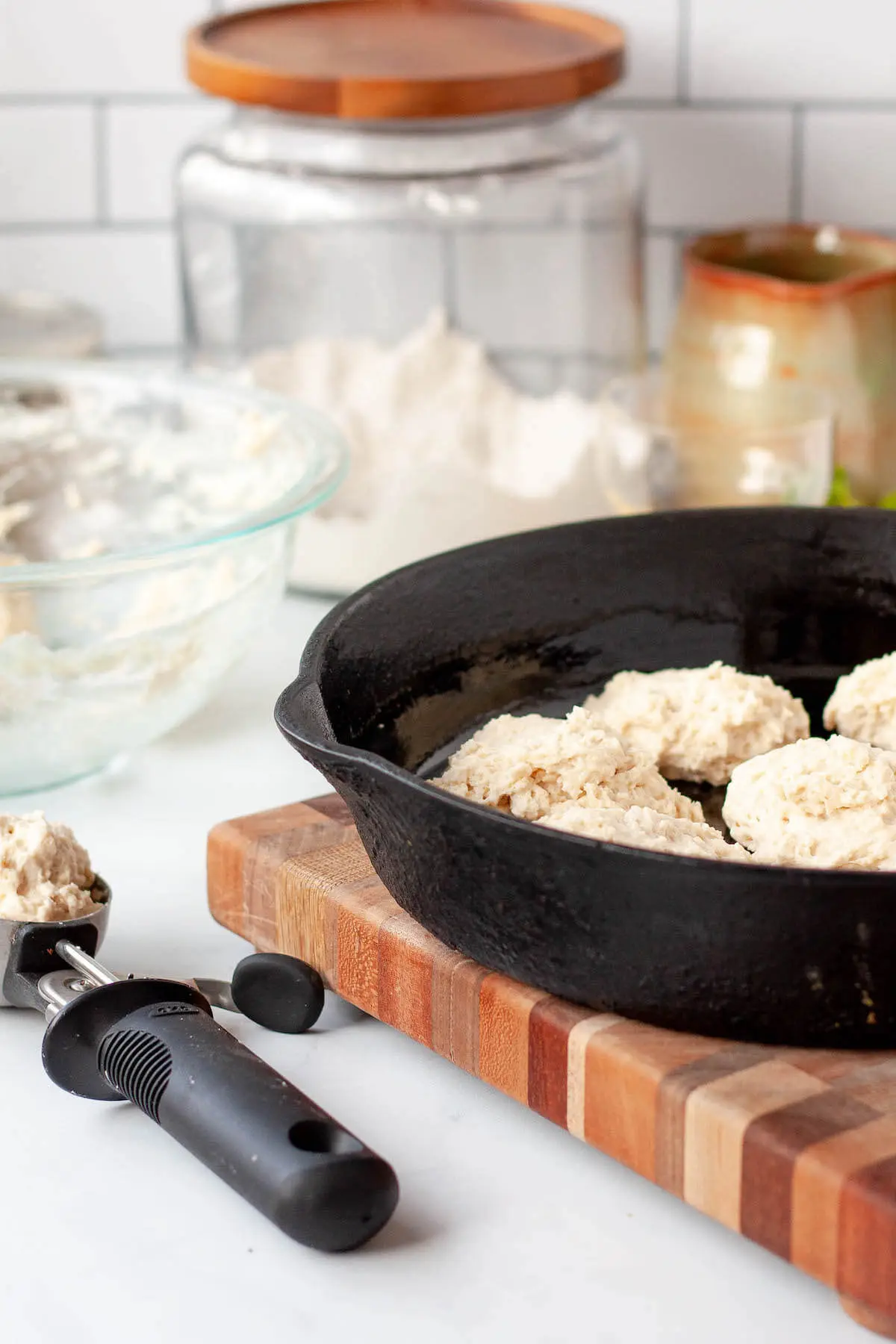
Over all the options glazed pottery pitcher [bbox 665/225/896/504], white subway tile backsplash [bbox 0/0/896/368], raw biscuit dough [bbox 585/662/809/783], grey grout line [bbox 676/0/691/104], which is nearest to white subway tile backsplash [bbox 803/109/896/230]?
white subway tile backsplash [bbox 0/0/896/368]

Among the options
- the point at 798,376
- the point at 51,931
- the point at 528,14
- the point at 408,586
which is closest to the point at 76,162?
the point at 528,14

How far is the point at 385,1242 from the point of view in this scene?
2.00 feet

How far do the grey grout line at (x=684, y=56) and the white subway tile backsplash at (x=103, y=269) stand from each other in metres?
0.50

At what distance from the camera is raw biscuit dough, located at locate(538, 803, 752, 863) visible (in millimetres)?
672

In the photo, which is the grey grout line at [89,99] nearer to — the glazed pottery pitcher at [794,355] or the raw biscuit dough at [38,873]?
the glazed pottery pitcher at [794,355]

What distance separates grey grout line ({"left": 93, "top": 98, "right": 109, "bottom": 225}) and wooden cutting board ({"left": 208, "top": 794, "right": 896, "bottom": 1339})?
1010 mm

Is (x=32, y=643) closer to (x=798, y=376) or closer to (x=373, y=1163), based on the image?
(x=373, y=1163)

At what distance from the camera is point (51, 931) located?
0.72 metres

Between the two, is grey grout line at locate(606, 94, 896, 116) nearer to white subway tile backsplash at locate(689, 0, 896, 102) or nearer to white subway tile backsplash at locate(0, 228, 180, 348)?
white subway tile backsplash at locate(689, 0, 896, 102)

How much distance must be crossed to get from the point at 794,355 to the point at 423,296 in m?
0.28

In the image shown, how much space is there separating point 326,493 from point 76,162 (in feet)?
2.50

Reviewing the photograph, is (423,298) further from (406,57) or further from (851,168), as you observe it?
(851,168)

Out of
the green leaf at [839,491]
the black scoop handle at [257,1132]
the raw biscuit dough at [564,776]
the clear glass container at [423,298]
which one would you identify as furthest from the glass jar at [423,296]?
the black scoop handle at [257,1132]

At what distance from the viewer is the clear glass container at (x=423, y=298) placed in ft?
3.92
